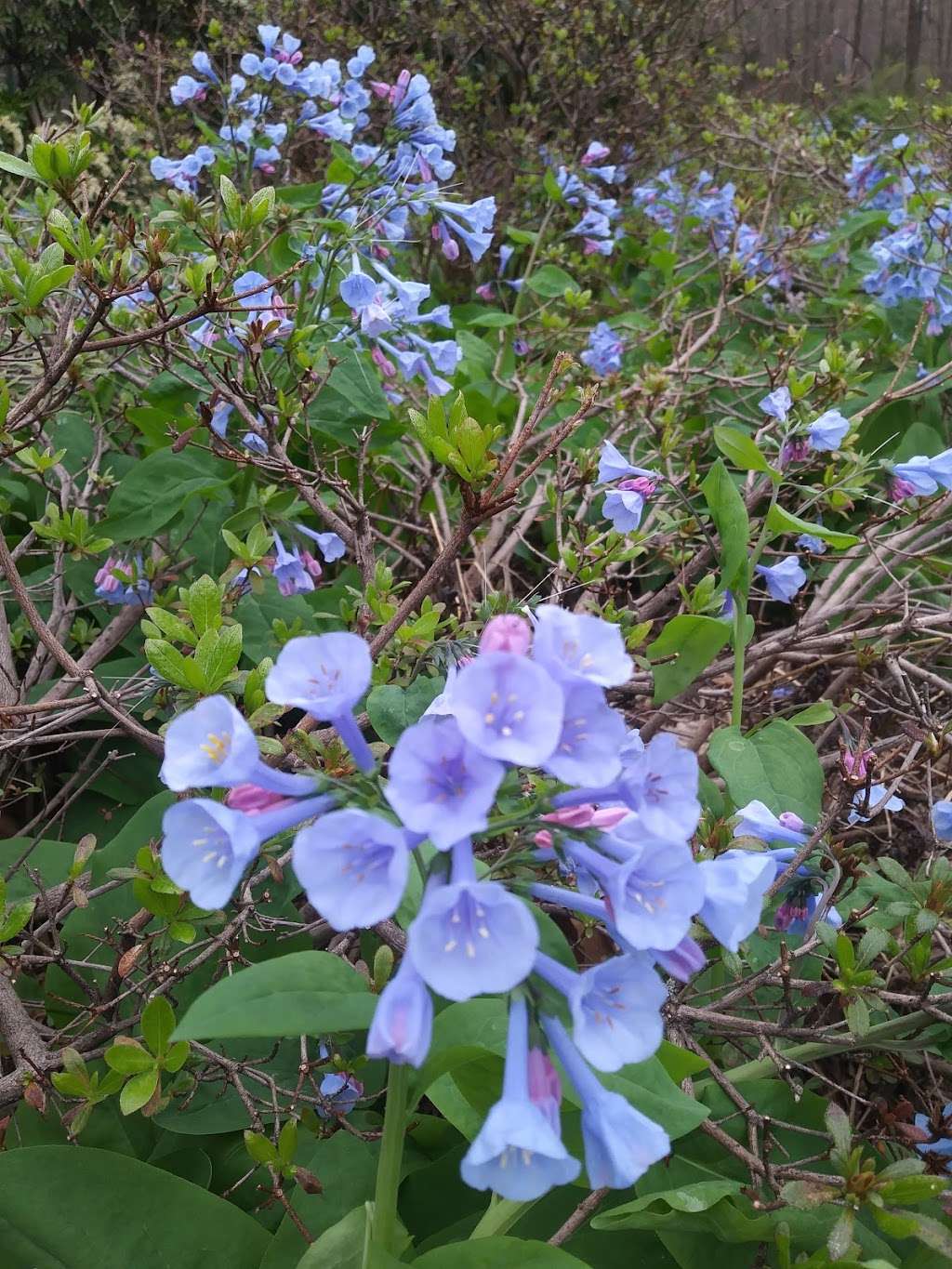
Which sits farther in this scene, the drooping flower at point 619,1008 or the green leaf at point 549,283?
the green leaf at point 549,283

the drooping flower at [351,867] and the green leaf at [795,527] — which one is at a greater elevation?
the drooping flower at [351,867]

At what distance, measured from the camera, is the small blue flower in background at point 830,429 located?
6.14ft

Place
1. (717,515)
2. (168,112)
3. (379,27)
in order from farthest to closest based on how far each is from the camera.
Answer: (379,27) < (168,112) < (717,515)

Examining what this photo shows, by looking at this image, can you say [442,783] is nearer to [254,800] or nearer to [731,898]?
[254,800]

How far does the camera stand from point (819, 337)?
3.74 metres

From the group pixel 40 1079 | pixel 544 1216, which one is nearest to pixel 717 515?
pixel 544 1216

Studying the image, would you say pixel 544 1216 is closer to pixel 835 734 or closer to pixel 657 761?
pixel 657 761

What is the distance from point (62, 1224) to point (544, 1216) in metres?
0.63

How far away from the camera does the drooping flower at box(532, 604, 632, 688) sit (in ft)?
2.60

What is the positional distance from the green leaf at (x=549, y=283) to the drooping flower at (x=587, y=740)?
324 centimetres

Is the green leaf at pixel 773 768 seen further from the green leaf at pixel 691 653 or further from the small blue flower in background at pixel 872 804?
the green leaf at pixel 691 653

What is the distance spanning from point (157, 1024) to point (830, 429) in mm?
1604

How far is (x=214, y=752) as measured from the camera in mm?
847

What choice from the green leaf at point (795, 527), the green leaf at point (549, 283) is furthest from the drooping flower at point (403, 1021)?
the green leaf at point (549, 283)
